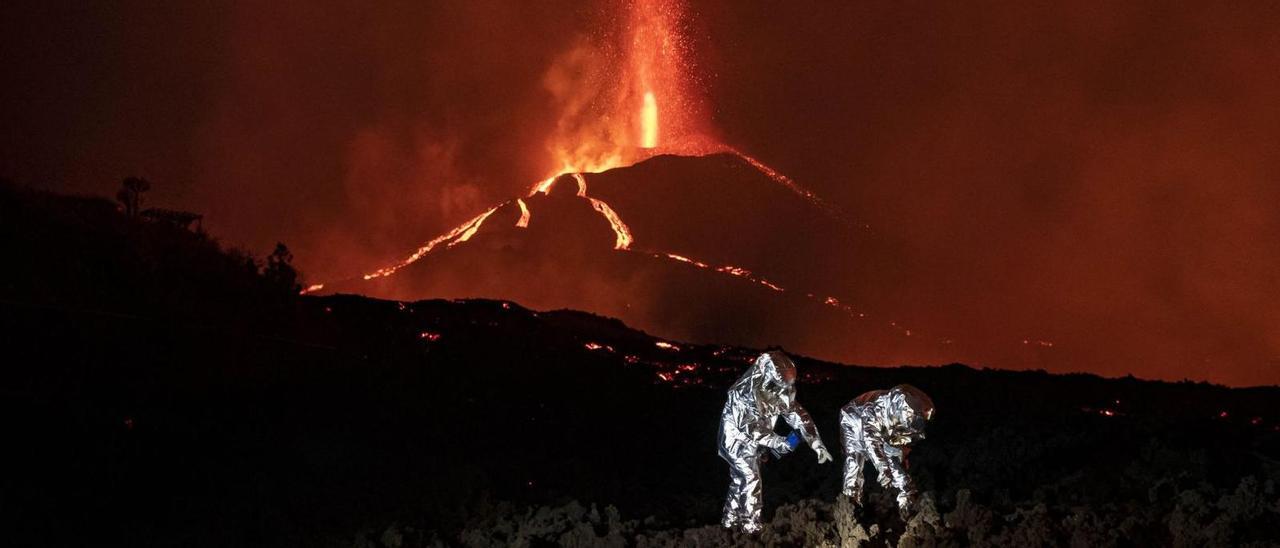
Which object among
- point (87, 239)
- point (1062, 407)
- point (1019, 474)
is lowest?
point (1019, 474)

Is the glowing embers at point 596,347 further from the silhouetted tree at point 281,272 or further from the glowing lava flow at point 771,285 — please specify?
the glowing lava flow at point 771,285

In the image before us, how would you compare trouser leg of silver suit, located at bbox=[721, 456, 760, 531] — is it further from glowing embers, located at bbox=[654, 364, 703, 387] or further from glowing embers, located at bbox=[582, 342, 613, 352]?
glowing embers, located at bbox=[582, 342, 613, 352]

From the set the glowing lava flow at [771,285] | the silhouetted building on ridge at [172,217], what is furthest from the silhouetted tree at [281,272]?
the glowing lava flow at [771,285]

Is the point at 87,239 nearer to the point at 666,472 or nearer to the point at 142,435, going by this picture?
the point at 142,435

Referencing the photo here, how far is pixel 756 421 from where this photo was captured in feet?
37.2

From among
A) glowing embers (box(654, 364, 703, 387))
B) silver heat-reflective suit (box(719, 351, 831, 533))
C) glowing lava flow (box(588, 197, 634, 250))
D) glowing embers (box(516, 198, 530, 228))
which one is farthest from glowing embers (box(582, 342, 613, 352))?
glowing embers (box(516, 198, 530, 228))

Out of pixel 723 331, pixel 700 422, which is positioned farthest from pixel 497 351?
pixel 723 331

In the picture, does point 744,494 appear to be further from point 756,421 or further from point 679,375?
point 679,375

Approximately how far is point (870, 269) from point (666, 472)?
1031 inches

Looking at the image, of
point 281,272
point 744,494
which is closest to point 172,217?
point 281,272

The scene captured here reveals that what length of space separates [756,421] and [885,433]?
1269 mm

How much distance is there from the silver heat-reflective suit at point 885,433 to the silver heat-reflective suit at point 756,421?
25.4 inches

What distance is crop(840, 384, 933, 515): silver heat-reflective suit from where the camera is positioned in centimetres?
1131

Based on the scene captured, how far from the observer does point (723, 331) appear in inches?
1468
